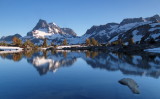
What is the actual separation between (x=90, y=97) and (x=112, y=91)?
4.02m

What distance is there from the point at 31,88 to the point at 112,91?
37.1ft

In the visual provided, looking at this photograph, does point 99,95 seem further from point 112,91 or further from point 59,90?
point 59,90

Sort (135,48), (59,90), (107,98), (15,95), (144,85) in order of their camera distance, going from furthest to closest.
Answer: (135,48) → (144,85) → (59,90) → (15,95) → (107,98)

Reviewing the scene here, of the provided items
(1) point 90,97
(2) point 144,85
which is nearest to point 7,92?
(1) point 90,97

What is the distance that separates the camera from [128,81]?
1084 inches

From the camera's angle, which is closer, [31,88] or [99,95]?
[99,95]

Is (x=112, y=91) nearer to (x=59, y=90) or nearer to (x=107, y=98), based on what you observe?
(x=107, y=98)

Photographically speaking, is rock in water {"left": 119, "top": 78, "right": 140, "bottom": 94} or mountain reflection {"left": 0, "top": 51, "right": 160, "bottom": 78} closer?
rock in water {"left": 119, "top": 78, "right": 140, "bottom": 94}

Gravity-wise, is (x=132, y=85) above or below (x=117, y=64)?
above

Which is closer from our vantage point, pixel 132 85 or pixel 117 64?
pixel 132 85

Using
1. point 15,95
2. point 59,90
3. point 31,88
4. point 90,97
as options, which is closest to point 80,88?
point 59,90

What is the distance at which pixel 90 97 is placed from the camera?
21.1 meters

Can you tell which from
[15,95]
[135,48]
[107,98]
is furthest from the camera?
[135,48]

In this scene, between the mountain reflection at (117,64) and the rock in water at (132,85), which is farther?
the mountain reflection at (117,64)
